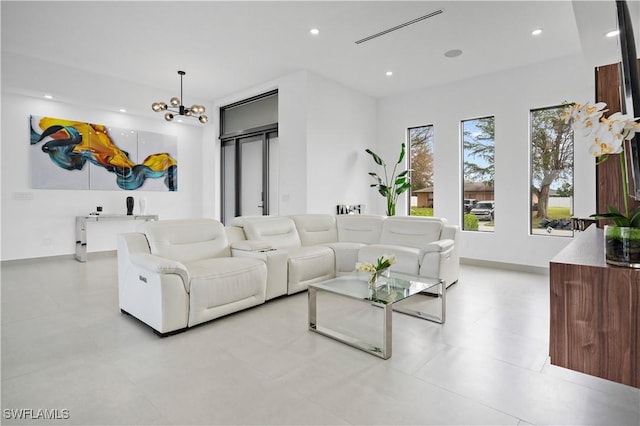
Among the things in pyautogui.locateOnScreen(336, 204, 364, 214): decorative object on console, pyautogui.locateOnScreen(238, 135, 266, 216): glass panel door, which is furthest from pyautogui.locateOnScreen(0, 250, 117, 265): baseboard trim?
pyautogui.locateOnScreen(336, 204, 364, 214): decorative object on console

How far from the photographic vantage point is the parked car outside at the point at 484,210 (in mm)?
5426

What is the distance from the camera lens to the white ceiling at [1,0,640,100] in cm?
352

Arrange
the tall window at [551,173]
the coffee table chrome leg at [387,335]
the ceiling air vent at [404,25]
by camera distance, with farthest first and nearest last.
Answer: the tall window at [551,173]
the ceiling air vent at [404,25]
the coffee table chrome leg at [387,335]

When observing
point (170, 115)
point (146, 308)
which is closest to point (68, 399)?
point (146, 308)

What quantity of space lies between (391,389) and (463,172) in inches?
186

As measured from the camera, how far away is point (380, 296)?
2490 millimetres

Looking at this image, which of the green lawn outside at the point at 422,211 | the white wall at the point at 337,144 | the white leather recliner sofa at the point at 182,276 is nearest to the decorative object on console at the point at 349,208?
the white wall at the point at 337,144

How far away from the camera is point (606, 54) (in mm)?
3615

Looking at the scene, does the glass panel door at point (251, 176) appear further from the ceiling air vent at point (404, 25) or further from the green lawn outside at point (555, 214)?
the green lawn outside at point (555, 214)

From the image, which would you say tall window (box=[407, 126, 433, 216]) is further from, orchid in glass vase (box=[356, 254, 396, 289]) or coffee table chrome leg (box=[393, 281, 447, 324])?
orchid in glass vase (box=[356, 254, 396, 289])

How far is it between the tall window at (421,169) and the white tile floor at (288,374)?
10.6ft

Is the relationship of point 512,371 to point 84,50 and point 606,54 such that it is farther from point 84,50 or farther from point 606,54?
point 84,50

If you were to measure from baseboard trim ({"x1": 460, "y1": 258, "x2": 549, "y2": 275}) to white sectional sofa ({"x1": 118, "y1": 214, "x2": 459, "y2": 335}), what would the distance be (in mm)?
1609

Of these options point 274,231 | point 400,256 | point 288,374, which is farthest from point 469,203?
point 288,374
